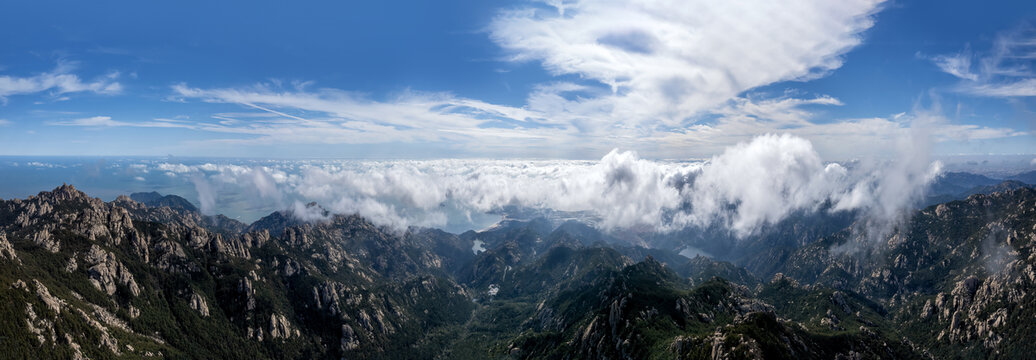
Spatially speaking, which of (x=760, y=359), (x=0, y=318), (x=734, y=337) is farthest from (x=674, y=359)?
(x=0, y=318)

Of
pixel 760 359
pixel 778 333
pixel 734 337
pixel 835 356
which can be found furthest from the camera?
pixel 835 356

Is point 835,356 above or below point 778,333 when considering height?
below

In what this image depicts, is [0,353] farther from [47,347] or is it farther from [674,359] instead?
[674,359]

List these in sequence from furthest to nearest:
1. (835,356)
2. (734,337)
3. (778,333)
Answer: (835,356) < (778,333) < (734,337)

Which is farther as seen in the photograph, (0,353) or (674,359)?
(674,359)

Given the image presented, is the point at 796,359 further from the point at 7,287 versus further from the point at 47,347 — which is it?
the point at 7,287

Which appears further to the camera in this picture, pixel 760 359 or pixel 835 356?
pixel 835 356

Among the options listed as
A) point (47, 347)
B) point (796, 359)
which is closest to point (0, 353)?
point (47, 347)

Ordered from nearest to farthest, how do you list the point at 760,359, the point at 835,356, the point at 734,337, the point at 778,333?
the point at 760,359
the point at 734,337
the point at 778,333
the point at 835,356

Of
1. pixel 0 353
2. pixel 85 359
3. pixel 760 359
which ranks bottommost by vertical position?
pixel 85 359
